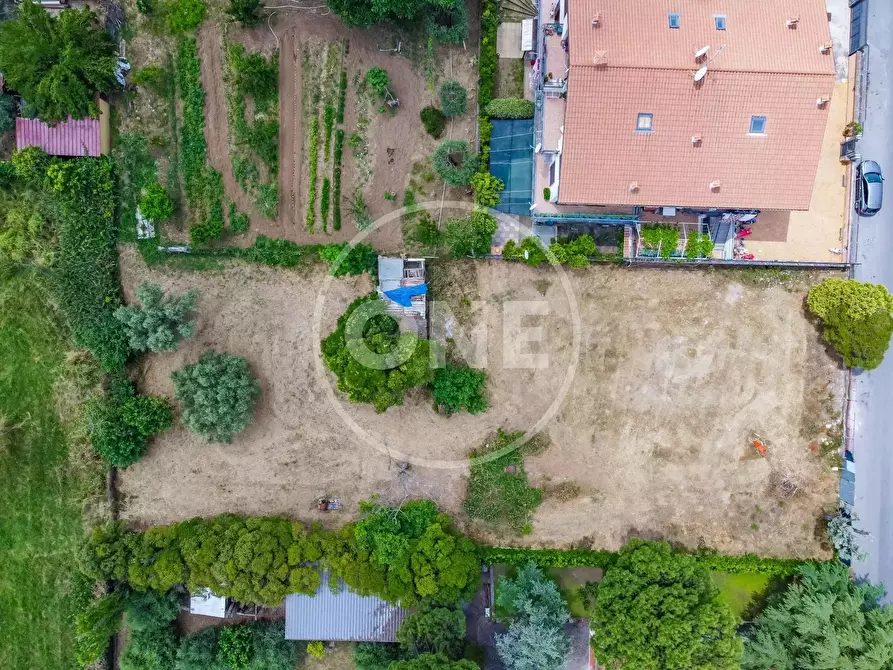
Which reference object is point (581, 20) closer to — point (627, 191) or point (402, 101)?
point (627, 191)

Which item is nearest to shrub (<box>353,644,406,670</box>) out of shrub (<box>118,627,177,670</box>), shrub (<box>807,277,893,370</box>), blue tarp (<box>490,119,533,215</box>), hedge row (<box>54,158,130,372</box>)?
shrub (<box>118,627,177,670</box>)

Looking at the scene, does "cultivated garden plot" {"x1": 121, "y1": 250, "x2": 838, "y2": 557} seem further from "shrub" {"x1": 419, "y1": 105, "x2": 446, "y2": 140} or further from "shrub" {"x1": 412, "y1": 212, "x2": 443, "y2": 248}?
"shrub" {"x1": 419, "y1": 105, "x2": 446, "y2": 140}

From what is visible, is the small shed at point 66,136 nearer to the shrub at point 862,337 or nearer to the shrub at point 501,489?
the shrub at point 501,489

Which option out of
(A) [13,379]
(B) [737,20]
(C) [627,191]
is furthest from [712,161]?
(A) [13,379]

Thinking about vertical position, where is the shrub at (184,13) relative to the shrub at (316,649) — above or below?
above

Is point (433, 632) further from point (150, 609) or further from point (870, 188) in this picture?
Answer: point (870, 188)

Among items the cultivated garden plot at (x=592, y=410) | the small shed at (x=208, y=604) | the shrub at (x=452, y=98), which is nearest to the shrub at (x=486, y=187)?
the cultivated garden plot at (x=592, y=410)
